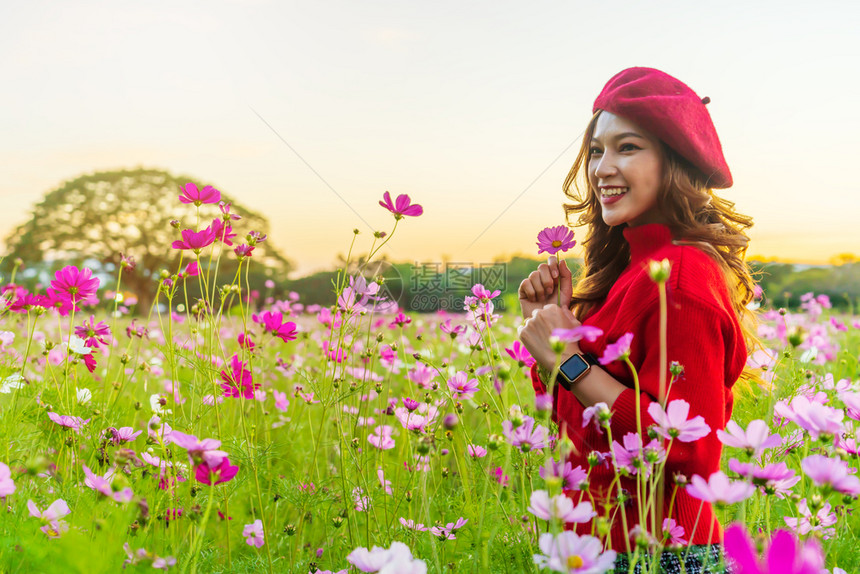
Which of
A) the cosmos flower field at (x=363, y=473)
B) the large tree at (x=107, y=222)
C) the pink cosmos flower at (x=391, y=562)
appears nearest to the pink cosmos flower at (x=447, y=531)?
the cosmos flower field at (x=363, y=473)

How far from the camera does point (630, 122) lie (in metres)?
1.12

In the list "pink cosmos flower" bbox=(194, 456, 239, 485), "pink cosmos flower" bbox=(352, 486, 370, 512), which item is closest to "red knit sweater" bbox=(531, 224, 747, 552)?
"pink cosmos flower" bbox=(352, 486, 370, 512)

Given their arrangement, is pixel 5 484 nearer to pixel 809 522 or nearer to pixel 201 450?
pixel 201 450

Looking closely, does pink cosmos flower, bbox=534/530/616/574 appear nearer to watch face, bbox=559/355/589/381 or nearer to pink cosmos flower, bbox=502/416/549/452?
pink cosmos flower, bbox=502/416/549/452

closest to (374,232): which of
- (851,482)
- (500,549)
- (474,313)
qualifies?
(474,313)

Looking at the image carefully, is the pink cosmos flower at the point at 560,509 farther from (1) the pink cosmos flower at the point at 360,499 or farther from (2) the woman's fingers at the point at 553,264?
(2) the woman's fingers at the point at 553,264

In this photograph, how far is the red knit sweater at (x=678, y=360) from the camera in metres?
0.87

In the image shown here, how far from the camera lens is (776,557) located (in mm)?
429

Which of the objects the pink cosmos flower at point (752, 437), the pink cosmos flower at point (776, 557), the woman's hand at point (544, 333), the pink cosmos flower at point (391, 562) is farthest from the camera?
the woman's hand at point (544, 333)

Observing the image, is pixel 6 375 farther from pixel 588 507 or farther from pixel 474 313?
pixel 588 507

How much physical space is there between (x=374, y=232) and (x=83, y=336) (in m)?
0.76

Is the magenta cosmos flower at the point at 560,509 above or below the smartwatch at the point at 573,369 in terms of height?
below

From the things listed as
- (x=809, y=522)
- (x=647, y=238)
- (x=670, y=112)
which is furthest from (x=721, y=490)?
(x=670, y=112)

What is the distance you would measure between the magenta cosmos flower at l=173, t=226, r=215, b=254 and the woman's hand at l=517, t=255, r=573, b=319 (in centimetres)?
57
